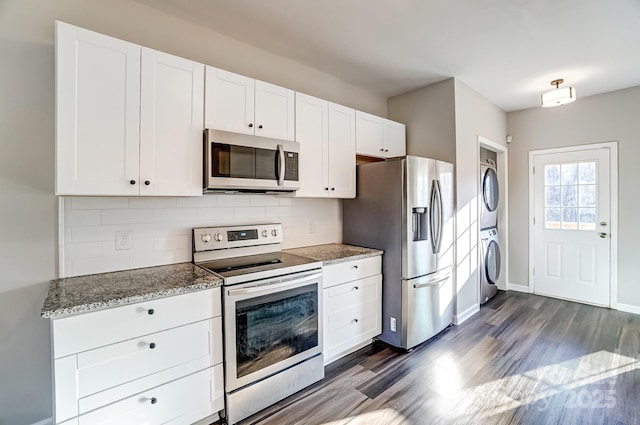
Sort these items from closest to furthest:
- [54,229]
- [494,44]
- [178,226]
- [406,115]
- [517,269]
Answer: [54,229], [178,226], [494,44], [406,115], [517,269]

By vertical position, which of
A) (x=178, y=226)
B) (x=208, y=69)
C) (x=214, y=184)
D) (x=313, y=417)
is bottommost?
(x=313, y=417)

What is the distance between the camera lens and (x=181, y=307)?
166 centimetres

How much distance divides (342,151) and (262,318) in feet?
5.74

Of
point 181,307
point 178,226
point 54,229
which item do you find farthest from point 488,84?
point 54,229

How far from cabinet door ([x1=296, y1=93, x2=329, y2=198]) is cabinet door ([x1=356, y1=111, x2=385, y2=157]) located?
18.8 inches

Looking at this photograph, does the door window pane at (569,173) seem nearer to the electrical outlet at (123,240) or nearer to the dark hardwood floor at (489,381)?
the dark hardwood floor at (489,381)

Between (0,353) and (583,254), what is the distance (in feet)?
19.2

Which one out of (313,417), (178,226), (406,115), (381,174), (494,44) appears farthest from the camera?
(406,115)

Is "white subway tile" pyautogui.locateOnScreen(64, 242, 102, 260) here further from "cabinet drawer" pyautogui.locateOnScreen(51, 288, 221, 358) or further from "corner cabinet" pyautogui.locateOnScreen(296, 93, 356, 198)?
"corner cabinet" pyautogui.locateOnScreen(296, 93, 356, 198)

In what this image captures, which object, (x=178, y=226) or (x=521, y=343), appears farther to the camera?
(x=521, y=343)

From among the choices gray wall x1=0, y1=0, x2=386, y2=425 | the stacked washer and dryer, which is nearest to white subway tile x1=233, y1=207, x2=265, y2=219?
gray wall x1=0, y1=0, x2=386, y2=425

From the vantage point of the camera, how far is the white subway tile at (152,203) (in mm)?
2029

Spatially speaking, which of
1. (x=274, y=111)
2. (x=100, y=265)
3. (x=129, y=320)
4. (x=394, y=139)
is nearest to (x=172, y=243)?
(x=100, y=265)

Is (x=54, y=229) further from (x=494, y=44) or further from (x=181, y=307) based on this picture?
(x=494, y=44)
